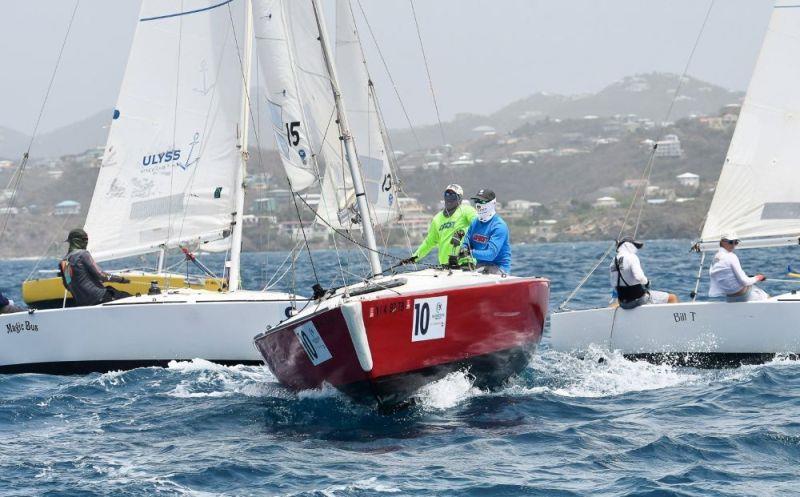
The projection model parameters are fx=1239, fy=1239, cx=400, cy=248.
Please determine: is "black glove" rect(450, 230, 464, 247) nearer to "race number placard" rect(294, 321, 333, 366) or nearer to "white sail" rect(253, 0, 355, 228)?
"race number placard" rect(294, 321, 333, 366)

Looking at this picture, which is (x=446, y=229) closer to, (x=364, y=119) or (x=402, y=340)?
(x=402, y=340)

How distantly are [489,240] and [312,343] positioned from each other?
A: 6.95ft

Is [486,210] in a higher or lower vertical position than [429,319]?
higher

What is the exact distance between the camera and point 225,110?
52.2 ft

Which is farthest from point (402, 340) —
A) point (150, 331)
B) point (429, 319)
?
point (150, 331)

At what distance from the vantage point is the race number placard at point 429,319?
9.70 m

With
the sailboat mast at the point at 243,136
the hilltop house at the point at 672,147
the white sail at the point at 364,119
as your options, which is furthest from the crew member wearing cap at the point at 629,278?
the hilltop house at the point at 672,147

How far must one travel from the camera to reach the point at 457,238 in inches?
449

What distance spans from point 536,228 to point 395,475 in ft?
353

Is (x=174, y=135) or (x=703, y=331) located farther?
(x=174, y=135)

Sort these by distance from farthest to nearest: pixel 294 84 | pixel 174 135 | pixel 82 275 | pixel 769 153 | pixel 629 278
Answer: pixel 174 135 < pixel 294 84 < pixel 82 275 < pixel 769 153 < pixel 629 278

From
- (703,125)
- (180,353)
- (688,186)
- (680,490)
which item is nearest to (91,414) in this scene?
(180,353)

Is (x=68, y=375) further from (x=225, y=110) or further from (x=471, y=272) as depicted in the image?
(x=471, y=272)

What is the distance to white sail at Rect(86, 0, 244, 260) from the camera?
627 inches
